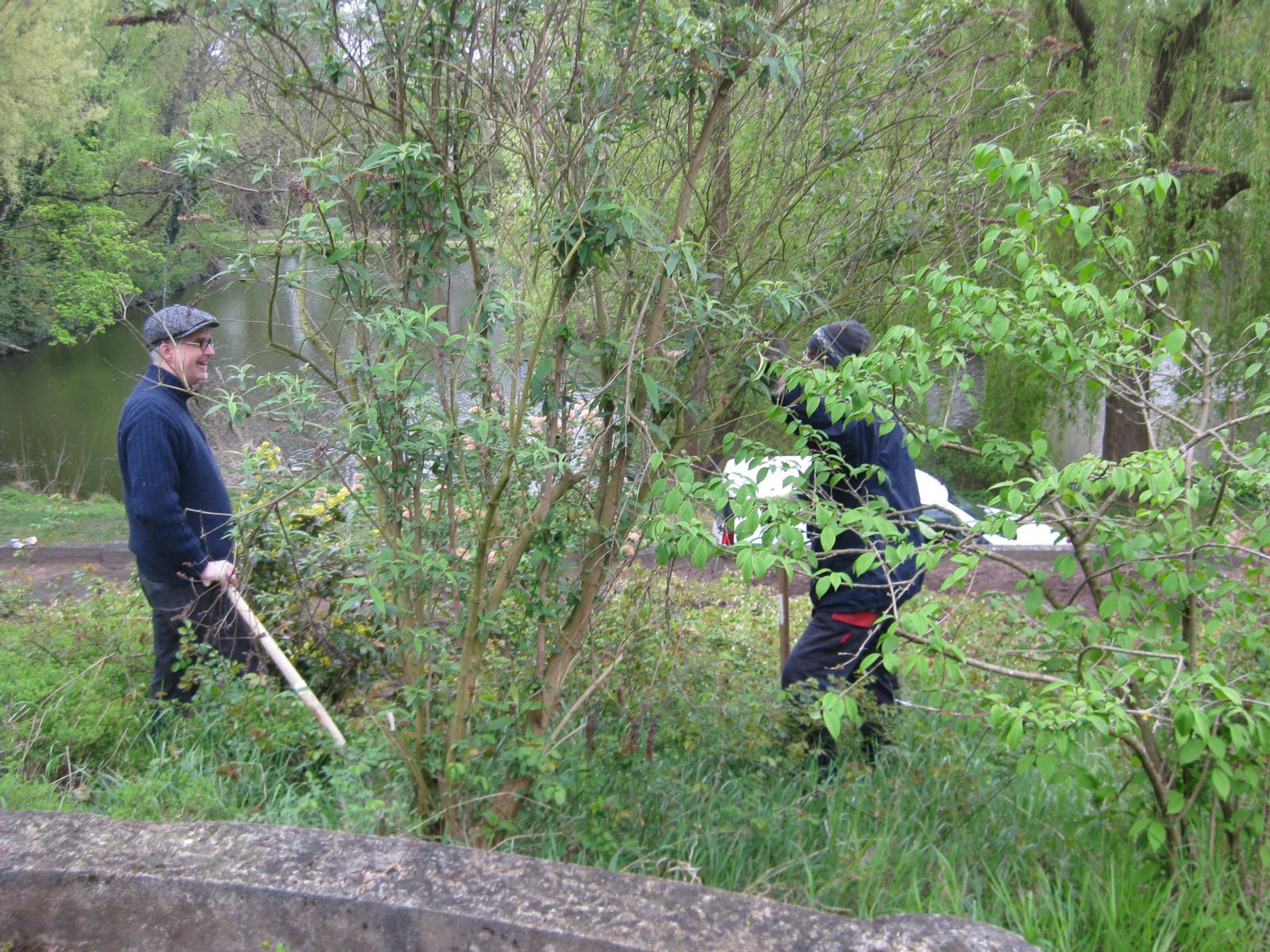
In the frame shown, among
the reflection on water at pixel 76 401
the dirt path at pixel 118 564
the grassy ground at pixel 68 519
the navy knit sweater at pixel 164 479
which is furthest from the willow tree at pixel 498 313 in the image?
the grassy ground at pixel 68 519

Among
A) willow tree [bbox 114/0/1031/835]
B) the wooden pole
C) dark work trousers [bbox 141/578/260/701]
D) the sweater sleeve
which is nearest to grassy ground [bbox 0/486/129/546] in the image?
dark work trousers [bbox 141/578/260/701]

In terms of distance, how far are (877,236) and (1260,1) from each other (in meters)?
9.00

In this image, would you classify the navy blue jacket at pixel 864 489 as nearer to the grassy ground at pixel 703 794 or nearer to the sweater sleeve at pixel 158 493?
the grassy ground at pixel 703 794

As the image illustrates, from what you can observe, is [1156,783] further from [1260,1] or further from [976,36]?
[1260,1]

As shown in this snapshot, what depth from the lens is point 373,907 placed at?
7.49 ft

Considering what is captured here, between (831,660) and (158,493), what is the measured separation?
9.18ft

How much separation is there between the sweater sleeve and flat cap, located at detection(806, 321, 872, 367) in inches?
102

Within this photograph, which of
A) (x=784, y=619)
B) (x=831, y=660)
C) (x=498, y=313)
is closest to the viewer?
(x=498, y=313)

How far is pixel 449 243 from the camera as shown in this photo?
3.34 meters

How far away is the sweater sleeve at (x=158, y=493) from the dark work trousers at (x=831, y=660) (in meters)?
2.49

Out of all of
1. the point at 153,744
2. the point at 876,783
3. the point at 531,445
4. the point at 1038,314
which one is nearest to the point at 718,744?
the point at 876,783

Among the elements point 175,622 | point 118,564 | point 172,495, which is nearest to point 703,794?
point 175,622

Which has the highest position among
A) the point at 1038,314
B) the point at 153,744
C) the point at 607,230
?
the point at 607,230

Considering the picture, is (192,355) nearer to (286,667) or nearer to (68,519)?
(286,667)
